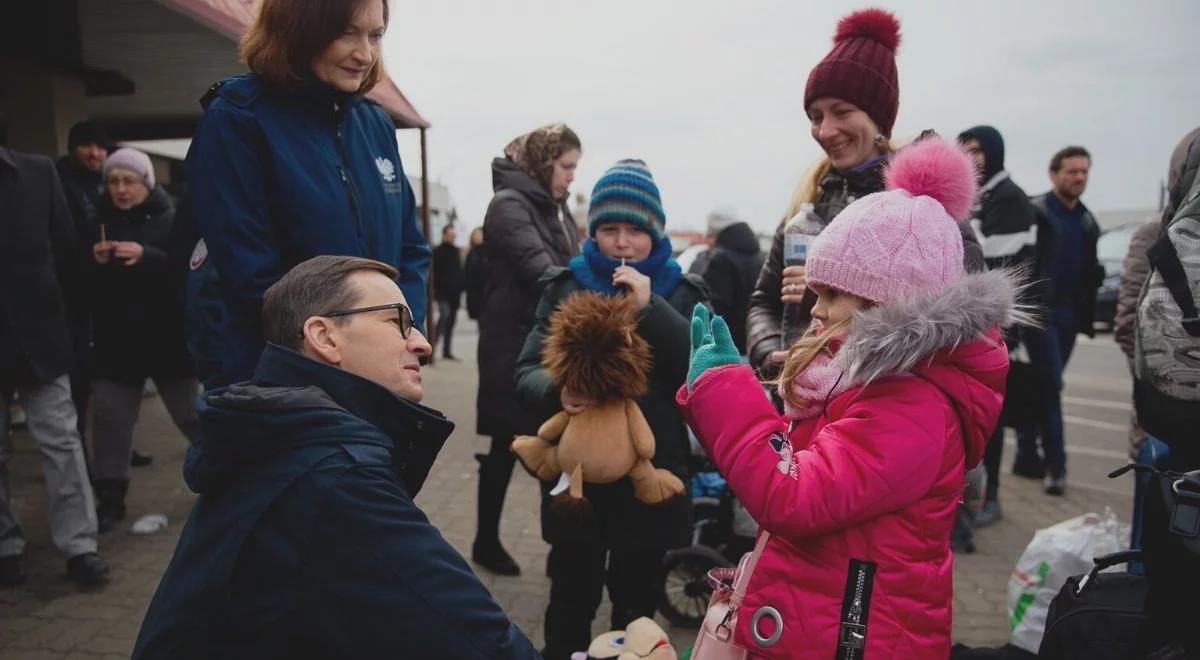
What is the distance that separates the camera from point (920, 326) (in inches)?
61.4

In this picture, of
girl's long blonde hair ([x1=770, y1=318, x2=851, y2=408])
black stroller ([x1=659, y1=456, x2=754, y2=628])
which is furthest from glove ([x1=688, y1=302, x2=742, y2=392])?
black stroller ([x1=659, y1=456, x2=754, y2=628])

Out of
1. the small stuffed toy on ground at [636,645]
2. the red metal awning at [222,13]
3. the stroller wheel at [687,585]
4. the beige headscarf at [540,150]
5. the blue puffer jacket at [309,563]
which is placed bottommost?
the stroller wheel at [687,585]

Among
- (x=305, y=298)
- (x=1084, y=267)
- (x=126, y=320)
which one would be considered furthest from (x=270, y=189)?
(x=1084, y=267)

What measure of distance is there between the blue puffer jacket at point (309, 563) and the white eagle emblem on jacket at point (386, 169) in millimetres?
1227

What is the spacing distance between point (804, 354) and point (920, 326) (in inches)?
11.1

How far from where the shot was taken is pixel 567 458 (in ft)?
8.30

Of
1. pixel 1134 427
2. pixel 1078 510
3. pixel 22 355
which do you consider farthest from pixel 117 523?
pixel 1078 510

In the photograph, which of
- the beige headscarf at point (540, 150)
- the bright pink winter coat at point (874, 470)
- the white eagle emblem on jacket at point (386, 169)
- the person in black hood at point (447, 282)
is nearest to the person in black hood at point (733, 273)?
the beige headscarf at point (540, 150)

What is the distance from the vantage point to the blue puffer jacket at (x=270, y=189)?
7.04ft

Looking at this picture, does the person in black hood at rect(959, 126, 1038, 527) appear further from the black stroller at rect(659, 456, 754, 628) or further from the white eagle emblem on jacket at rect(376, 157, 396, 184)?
the white eagle emblem on jacket at rect(376, 157, 396, 184)

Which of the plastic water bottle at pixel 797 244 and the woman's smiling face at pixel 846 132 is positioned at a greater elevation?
the woman's smiling face at pixel 846 132

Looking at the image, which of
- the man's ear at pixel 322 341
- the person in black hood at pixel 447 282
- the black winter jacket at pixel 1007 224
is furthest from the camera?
the person in black hood at pixel 447 282

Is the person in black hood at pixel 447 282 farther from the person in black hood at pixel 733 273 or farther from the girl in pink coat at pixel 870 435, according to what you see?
the girl in pink coat at pixel 870 435

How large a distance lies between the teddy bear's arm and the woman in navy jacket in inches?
35.9
